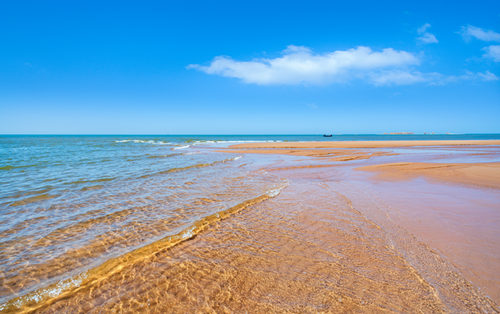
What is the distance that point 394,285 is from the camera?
2.91 metres

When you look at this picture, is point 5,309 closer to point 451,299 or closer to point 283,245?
point 283,245

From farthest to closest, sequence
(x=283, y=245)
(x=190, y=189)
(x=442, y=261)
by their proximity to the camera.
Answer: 1. (x=190, y=189)
2. (x=283, y=245)
3. (x=442, y=261)

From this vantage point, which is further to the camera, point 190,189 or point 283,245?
point 190,189

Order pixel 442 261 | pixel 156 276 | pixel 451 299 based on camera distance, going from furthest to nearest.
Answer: pixel 442 261 < pixel 156 276 < pixel 451 299

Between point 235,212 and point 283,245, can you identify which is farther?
point 235,212

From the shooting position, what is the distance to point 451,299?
263 centimetres

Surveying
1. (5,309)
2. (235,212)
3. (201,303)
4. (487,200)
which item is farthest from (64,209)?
(487,200)

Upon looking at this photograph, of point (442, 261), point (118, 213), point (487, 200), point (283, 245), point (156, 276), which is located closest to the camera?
point (156, 276)

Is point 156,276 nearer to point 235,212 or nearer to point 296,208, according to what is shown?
point 235,212

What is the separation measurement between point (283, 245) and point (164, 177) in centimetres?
798

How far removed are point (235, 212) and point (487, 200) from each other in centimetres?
703

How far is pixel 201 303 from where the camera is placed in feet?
8.79

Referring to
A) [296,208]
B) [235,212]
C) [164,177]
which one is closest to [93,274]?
[235,212]

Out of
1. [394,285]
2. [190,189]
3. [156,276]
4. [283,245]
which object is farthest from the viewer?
[190,189]
